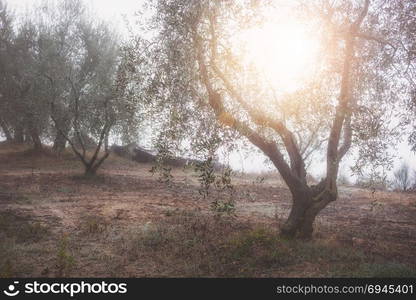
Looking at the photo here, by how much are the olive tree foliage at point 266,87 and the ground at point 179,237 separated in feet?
5.52

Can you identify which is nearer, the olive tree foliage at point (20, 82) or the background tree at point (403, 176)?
the olive tree foliage at point (20, 82)

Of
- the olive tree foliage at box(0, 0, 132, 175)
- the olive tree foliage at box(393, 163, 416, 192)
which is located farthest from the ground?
the olive tree foliage at box(393, 163, 416, 192)

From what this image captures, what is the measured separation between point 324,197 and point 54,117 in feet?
76.6

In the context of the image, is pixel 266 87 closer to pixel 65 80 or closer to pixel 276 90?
pixel 276 90

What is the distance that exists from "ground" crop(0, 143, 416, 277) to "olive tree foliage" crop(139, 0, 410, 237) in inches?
66.3

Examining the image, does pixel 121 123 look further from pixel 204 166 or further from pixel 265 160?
pixel 204 166

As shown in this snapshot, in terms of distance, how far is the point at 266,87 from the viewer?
44.6 ft

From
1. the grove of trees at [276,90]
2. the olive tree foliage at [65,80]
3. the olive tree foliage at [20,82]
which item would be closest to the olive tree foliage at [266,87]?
the grove of trees at [276,90]

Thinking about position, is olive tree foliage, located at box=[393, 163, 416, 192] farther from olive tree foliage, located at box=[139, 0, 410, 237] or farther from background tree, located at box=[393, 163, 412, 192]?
olive tree foliage, located at box=[139, 0, 410, 237]

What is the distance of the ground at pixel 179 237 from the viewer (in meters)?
10.7

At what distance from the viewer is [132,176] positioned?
101 feet

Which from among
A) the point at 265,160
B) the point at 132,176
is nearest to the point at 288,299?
the point at 265,160

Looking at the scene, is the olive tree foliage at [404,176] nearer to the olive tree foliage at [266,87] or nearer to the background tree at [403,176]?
the background tree at [403,176]

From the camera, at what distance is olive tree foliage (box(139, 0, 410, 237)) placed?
1229 centimetres
